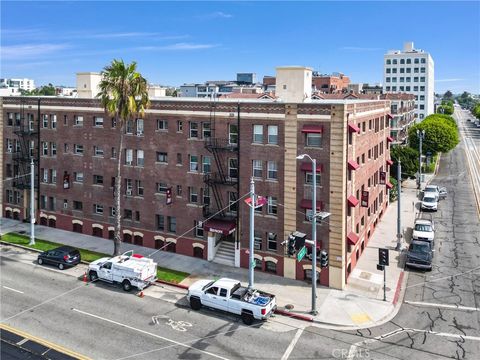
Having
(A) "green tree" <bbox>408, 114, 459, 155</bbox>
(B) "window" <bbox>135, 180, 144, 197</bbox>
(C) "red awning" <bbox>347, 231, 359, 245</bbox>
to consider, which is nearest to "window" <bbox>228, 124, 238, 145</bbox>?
(B) "window" <bbox>135, 180, 144, 197</bbox>

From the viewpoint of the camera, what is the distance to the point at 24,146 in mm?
50812

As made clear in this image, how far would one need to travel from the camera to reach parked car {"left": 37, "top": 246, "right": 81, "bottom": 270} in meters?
38.0

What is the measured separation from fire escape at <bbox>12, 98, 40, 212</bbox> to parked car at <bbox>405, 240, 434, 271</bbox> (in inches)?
1540

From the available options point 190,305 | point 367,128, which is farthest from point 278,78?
point 190,305

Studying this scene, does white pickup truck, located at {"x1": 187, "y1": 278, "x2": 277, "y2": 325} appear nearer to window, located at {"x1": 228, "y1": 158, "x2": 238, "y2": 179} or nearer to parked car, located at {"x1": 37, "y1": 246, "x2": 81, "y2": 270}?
window, located at {"x1": 228, "y1": 158, "x2": 238, "y2": 179}

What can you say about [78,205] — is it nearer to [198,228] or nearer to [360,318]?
[198,228]

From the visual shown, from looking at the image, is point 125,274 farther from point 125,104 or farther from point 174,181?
point 125,104

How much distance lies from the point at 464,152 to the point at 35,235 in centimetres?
11301

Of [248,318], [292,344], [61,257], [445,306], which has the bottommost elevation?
[292,344]

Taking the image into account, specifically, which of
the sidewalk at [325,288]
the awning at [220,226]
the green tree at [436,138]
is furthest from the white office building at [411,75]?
the awning at [220,226]

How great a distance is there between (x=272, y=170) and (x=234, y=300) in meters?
11.7

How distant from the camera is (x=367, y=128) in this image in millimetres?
43000

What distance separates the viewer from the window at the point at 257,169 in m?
37.1

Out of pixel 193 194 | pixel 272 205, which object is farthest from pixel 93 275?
pixel 272 205
